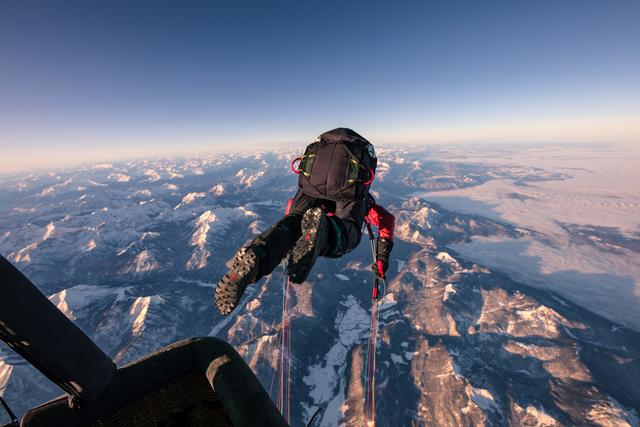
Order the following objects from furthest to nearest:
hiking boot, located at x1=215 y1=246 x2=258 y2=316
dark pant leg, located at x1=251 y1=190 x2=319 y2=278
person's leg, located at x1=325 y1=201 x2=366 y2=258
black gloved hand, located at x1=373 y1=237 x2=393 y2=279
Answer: black gloved hand, located at x1=373 y1=237 x2=393 y2=279
person's leg, located at x1=325 y1=201 x2=366 y2=258
dark pant leg, located at x1=251 y1=190 x2=319 y2=278
hiking boot, located at x1=215 y1=246 x2=258 y2=316

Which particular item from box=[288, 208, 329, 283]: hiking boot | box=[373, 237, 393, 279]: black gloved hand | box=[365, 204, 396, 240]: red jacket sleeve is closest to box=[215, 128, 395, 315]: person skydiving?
box=[288, 208, 329, 283]: hiking boot

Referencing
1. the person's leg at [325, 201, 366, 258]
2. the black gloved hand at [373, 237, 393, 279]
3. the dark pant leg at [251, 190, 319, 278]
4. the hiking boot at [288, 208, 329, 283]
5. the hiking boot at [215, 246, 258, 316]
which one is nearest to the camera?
the hiking boot at [215, 246, 258, 316]

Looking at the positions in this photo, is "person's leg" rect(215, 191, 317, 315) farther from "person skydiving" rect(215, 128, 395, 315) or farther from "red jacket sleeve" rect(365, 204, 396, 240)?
"red jacket sleeve" rect(365, 204, 396, 240)

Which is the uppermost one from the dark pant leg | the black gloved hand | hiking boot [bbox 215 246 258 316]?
the dark pant leg

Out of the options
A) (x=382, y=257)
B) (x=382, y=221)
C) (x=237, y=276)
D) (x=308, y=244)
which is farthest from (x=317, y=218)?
(x=382, y=257)

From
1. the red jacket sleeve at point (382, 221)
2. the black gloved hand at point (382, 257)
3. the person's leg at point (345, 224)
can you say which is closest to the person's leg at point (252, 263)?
the person's leg at point (345, 224)

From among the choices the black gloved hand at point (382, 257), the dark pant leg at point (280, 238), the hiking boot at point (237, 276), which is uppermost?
the dark pant leg at point (280, 238)

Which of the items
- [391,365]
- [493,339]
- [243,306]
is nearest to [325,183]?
[391,365]

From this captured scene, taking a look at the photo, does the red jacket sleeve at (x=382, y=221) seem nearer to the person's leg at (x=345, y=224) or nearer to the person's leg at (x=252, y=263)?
the person's leg at (x=345, y=224)
